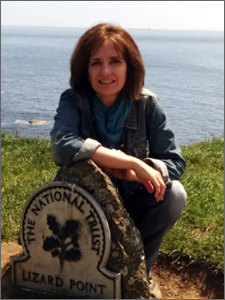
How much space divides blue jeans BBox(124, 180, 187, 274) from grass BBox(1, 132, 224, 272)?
0.57 m

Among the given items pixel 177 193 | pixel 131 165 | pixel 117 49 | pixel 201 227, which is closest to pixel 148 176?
pixel 131 165

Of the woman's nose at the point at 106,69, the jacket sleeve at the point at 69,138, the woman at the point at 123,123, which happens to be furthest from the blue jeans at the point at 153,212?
the woman's nose at the point at 106,69

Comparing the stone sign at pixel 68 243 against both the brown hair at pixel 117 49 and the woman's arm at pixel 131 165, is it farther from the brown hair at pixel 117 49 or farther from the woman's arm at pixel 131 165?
the brown hair at pixel 117 49

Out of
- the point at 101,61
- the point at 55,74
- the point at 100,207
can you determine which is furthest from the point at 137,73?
the point at 55,74

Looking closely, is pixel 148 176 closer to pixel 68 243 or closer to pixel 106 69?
pixel 68 243

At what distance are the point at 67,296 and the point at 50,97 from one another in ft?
70.4

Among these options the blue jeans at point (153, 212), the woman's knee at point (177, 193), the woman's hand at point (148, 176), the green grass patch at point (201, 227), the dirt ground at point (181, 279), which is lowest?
the dirt ground at point (181, 279)

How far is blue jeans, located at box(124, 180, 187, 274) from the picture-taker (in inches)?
142

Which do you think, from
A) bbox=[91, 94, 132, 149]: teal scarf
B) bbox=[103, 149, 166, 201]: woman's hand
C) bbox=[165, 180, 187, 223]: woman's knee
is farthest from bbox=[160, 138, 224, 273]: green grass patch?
bbox=[91, 94, 132, 149]: teal scarf

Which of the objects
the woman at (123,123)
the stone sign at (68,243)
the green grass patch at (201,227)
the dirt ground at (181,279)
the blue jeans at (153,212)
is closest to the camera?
the stone sign at (68,243)

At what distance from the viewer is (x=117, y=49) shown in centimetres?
353

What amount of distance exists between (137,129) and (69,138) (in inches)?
20.6

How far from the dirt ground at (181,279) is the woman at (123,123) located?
0.42m

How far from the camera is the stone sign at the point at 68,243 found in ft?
10.8
